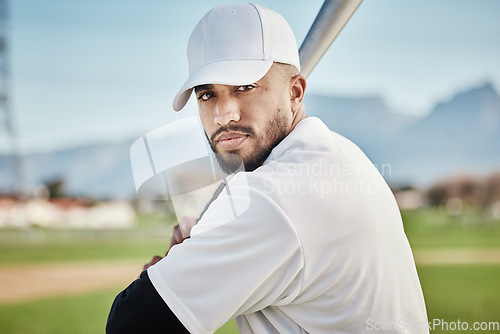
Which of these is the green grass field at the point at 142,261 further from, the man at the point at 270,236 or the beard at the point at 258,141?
the man at the point at 270,236

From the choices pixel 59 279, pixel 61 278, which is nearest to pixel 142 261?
pixel 61 278

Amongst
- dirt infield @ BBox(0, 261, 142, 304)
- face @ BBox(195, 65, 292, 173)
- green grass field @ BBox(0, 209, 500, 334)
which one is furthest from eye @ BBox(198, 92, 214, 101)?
dirt infield @ BBox(0, 261, 142, 304)

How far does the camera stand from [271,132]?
91 cm

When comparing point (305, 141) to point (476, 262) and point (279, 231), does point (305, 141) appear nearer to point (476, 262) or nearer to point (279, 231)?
point (279, 231)

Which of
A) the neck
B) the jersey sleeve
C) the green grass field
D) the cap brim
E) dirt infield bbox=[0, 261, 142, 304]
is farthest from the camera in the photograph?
dirt infield bbox=[0, 261, 142, 304]

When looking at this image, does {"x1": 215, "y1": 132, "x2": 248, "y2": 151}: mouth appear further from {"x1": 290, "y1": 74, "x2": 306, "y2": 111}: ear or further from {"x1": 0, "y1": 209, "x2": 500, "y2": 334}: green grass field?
{"x1": 0, "y1": 209, "x2": 500, "y2": 334}: green grass field

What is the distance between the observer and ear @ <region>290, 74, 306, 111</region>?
0.98 m

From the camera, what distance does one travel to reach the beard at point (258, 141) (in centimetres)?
90

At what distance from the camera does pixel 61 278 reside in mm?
15703

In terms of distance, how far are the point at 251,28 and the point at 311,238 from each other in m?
0.44

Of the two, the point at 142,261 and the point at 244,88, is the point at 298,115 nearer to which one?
the point at 244,88

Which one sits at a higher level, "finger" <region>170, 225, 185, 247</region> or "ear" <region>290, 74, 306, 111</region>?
"ear" <region>290, 74, 306, 111</region>

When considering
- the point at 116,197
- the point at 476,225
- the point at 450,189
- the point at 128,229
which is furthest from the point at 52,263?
the point at 450,189

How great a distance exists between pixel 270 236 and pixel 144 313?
22 cm
